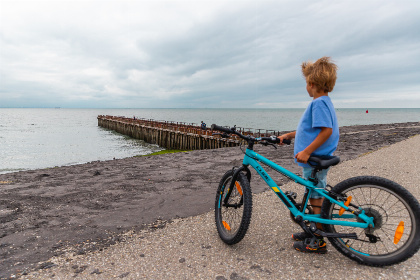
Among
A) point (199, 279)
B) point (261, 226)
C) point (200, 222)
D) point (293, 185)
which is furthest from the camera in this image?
point (293, 185)

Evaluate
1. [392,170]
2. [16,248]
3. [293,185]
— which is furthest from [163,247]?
[392,170]

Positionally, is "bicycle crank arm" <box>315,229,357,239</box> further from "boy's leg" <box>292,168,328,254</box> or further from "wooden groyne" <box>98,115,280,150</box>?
"wooden groyne" <box>98,115,280,150</box>

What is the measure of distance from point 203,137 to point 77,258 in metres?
22.9

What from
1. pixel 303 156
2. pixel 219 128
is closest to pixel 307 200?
pixel 303 156

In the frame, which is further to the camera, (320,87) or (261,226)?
(261,226)

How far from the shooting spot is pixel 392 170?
7223mm

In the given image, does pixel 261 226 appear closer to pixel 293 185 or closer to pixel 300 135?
pixel 300 135

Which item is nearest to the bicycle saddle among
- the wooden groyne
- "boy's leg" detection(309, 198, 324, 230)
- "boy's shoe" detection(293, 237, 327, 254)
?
"boy's leg" detection(309, 198, 324, 230)

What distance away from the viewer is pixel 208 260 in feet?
9.77

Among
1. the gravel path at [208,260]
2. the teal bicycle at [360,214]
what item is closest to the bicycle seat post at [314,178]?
the teal bicycle at [360,214]

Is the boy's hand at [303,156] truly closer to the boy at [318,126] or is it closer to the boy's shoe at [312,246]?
the boy at [318,126]

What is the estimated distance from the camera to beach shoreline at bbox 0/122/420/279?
3422mm

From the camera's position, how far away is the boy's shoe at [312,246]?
2.96m

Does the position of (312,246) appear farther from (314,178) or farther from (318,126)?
(318,126)
